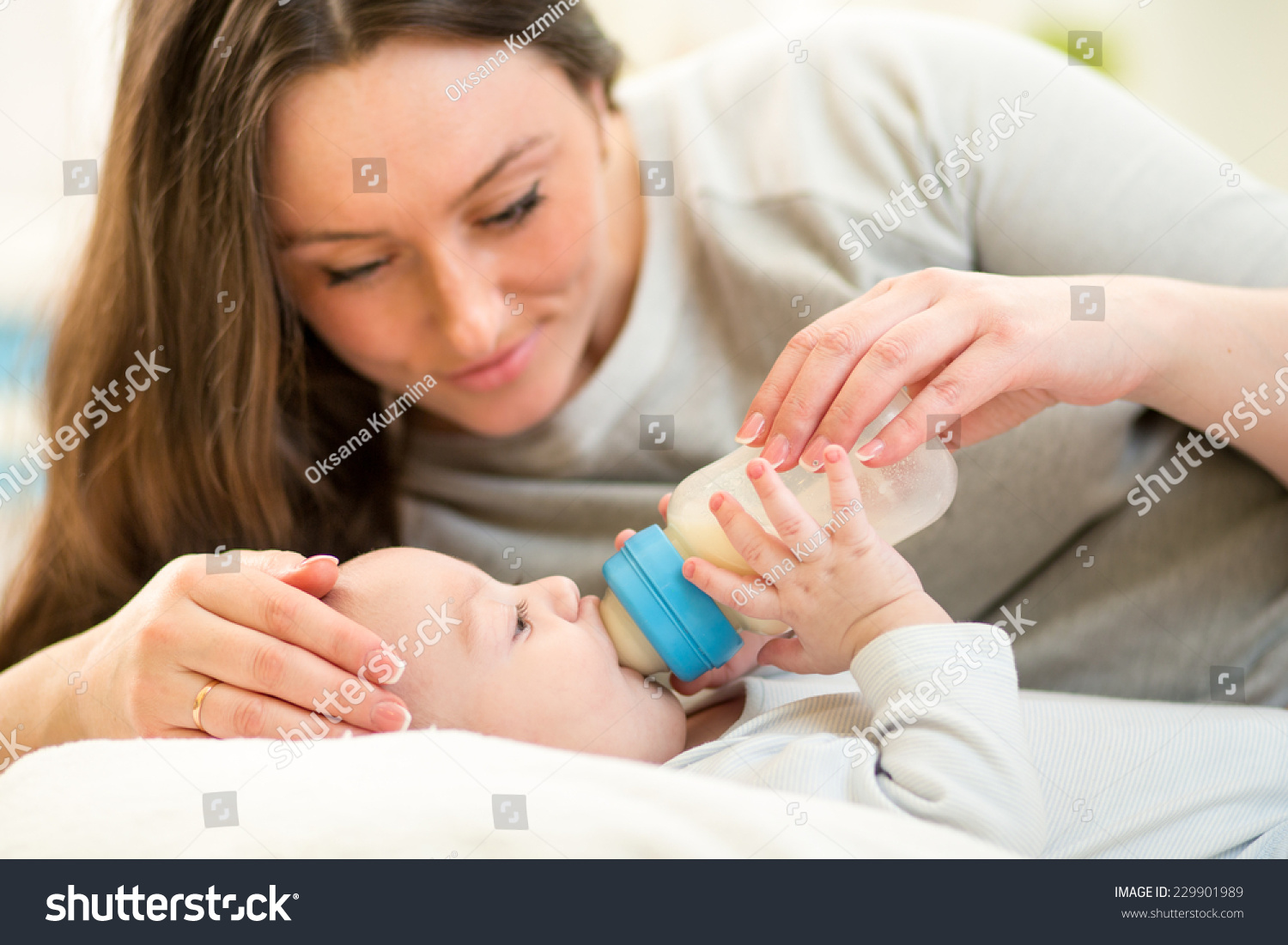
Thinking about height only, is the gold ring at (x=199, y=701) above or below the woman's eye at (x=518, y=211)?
below

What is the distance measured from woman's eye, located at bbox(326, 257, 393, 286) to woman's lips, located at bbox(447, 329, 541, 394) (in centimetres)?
16

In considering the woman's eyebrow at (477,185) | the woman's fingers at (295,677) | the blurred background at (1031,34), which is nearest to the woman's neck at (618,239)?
the woman's eyebrow at (477,185)

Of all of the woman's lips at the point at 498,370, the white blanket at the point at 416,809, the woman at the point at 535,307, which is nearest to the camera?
the white blanket at the point at 416,809

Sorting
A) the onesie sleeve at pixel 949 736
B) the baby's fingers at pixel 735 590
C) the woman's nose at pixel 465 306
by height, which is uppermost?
the woman's nose at pixel 465 306

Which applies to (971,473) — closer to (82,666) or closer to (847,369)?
(847,369)

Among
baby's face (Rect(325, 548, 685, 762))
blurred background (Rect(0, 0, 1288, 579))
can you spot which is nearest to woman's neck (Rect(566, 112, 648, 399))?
blurred background (Rect(0, 0, 1288, 579))

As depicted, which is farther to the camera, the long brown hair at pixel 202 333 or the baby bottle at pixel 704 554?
the long brown hair at pixel 202 333

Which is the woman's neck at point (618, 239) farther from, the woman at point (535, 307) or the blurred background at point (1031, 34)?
the blurred background at point (1031, 34)

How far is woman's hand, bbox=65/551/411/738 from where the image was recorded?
30.0 inches

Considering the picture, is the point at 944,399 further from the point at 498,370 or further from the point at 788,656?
the point at 498,370

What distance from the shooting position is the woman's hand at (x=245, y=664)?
0.76 metres

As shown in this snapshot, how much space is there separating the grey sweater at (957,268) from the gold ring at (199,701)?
0.52 meters

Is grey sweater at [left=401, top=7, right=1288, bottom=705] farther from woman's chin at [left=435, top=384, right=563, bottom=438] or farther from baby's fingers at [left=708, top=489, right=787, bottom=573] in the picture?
baby's fingers at [left=708, top=489, right=787, bottom=573]
